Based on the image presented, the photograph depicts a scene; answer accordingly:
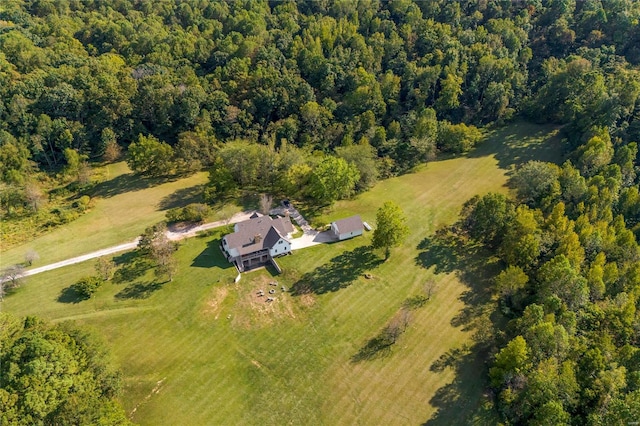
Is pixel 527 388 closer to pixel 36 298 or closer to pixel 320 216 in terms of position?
pixel 320 216

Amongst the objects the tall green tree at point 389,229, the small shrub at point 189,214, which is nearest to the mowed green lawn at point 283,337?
the tall green tree at point 389,229

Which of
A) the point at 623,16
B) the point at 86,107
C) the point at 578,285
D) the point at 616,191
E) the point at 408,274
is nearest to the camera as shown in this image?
the point at 578,285

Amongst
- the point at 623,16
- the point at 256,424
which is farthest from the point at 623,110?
the point at 256,424

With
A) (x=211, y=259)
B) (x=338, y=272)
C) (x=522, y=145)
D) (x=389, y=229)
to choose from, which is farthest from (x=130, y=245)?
(x=522, y=145)

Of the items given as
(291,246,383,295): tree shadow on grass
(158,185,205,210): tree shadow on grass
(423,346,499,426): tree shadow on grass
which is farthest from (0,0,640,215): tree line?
(423,346,499,426): tree shadow on grass

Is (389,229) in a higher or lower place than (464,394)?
higher

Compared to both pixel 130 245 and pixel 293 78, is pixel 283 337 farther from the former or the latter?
pixel 293 78
